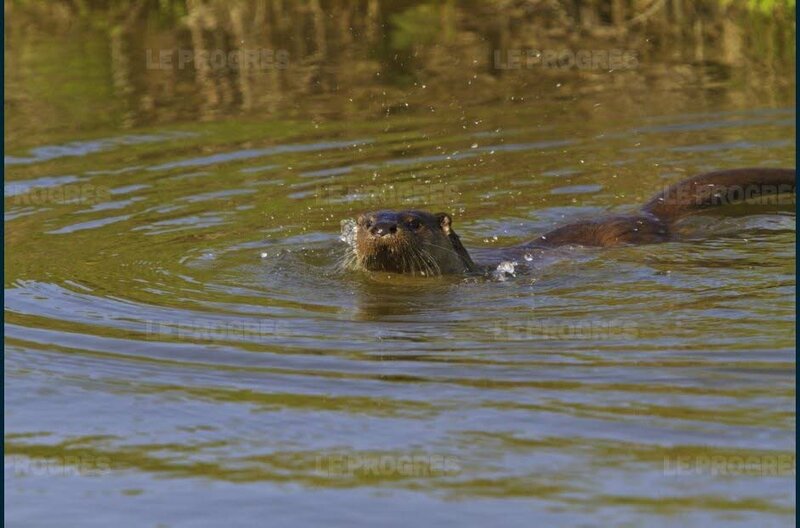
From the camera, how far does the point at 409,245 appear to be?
20.9 feet

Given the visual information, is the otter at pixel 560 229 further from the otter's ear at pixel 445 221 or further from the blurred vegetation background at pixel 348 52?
the blurred vegetation background at pixel 348 52

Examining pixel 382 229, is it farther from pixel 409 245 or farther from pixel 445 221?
pixel 445 221

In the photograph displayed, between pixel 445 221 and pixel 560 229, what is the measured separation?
0.80 meters

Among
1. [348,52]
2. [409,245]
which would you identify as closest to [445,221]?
[409,245]

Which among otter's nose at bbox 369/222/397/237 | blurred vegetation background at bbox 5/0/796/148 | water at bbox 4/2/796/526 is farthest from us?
blurred vegetation background at bbox 5/0/796/148

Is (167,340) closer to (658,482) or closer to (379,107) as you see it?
(658,482)

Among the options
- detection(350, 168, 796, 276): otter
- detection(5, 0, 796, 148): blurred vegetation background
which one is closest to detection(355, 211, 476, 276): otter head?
detection(350, 168, 796, 276): otter

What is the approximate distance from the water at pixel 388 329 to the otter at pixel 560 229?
11 centimetres

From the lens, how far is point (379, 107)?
10.3 m

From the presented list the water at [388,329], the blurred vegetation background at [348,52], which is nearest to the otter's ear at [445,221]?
the water at [388,329]

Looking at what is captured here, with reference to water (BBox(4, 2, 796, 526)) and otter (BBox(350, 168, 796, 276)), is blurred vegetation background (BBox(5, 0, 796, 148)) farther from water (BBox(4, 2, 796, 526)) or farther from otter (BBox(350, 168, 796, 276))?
otter (BBox(350, 168, 796, 276))

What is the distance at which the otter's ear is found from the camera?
6527mm

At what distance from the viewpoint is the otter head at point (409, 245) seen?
6.33m

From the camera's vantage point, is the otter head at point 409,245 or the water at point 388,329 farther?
the otter head at point 409,245
